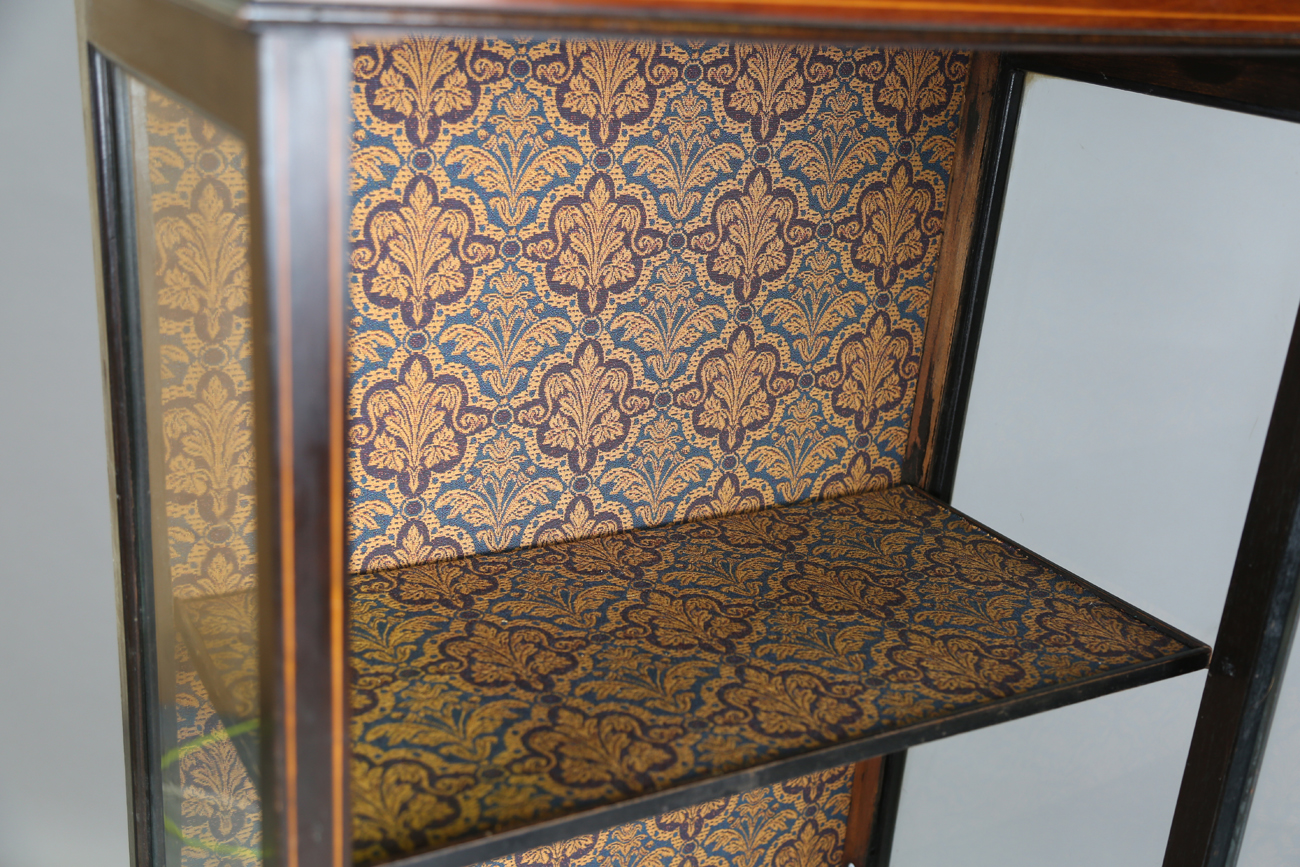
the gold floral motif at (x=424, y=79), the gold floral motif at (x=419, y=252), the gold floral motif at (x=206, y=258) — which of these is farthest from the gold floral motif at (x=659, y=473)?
the gold floral motif at (x=206, y=258)

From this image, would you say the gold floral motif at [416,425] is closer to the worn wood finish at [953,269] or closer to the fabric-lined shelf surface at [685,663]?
the fabric-lined shelf surface at [685,663]

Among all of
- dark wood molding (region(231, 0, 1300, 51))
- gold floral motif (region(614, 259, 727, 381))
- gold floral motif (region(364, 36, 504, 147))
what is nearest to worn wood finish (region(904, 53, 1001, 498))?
gold floral motif (region(614, 259, 727, 381))

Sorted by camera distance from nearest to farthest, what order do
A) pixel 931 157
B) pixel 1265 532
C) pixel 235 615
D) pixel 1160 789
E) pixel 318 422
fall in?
pixel 318 422 < pixel 235 615 < pixel 1265 532 < pixel 1160 789 < pixel 931 157

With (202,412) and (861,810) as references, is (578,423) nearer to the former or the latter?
(202,412)

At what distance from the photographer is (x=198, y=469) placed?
78 centimetres

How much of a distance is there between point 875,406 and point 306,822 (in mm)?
837

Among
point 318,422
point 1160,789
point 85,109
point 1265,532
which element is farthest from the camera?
point 1160,789

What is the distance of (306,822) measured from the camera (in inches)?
23.9

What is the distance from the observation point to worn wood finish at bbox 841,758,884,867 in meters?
1.42

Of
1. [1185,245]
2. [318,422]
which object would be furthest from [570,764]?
[1185,245]

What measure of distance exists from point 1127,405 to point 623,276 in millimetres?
515

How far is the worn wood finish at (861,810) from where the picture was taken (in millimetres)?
1418

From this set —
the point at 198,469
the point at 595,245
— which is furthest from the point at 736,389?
the point at 198,469

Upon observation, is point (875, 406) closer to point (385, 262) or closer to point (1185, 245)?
point (1185, 245)
